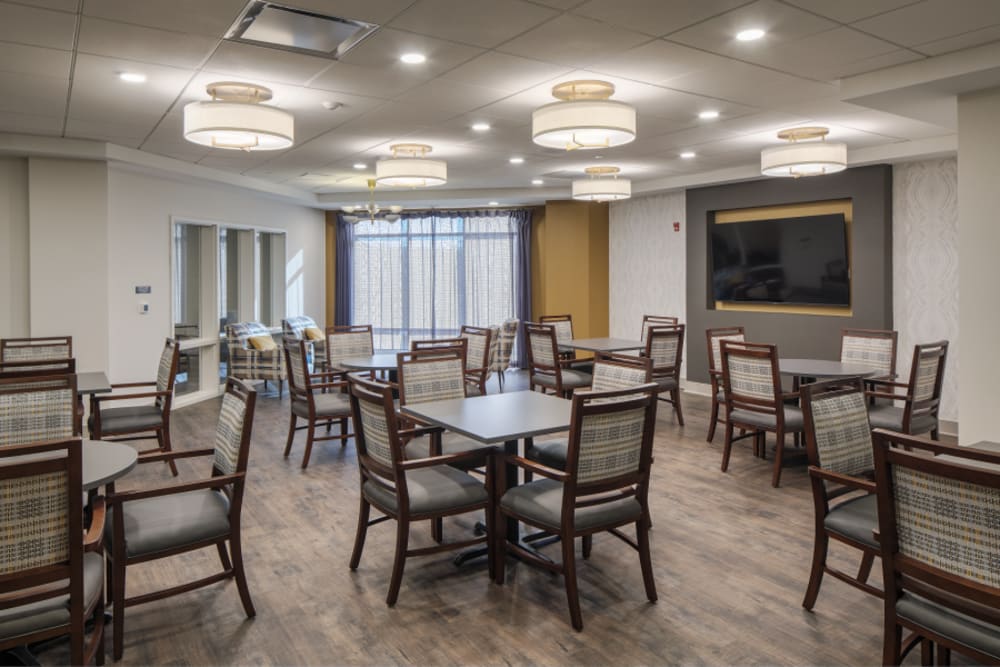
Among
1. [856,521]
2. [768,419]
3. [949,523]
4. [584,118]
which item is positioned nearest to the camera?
[949,523]

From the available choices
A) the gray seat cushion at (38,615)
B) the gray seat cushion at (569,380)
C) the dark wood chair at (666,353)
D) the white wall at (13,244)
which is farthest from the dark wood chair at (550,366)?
the white wall at (13,244)

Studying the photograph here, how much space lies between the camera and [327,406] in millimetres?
5070

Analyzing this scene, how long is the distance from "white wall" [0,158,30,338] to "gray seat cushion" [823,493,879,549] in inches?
261

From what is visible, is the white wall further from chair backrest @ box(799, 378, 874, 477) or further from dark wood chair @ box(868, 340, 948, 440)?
dark wood chair @ box(868, 340, 948, 440)

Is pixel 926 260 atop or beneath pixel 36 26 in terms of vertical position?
beneath

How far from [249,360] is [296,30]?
5.50 m

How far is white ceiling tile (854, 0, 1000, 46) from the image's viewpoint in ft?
9.55

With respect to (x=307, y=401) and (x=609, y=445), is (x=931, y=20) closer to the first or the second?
(x=609, y=445)

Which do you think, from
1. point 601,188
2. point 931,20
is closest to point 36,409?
point 931,20

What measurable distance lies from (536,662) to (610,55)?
2902 mm

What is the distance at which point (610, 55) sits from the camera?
356cm

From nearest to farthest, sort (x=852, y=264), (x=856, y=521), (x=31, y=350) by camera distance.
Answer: (x=856, y=521), (x=31, y=350), (x=852, y=264)

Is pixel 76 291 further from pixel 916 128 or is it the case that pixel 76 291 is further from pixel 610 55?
pixel 916 128

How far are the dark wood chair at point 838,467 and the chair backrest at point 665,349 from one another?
2.97m
